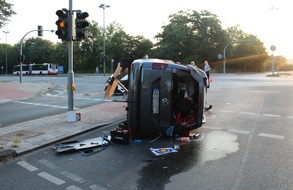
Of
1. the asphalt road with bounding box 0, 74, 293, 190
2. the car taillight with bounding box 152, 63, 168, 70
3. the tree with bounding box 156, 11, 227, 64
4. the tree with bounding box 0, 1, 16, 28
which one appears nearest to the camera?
the asphalt road with bounding box 0, 74, 293, 190

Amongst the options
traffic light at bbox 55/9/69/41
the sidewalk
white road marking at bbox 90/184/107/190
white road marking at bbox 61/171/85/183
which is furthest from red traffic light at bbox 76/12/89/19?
white road marking at bbox 90/184/107/190

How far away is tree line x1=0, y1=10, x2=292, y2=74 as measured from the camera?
6731 centimetres

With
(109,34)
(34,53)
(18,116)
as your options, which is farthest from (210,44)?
(18,116)

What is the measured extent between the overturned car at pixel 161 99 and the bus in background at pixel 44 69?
63.6 m

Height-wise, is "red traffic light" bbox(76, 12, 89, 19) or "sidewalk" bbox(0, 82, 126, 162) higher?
"red traffic light" bbox(76, 12, 89, 19)

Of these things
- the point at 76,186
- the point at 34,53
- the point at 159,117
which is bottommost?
the point at 76,186

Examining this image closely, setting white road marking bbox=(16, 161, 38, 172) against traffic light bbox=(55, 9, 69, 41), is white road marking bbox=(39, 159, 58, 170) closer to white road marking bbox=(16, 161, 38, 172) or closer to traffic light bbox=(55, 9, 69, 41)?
white road marking bbox=(16, 161, 38, 172)

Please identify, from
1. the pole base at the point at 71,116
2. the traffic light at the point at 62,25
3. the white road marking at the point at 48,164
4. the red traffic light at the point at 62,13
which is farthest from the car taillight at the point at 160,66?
the red traffic light at the point at 62,13

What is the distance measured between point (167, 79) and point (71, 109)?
4121 millimetres

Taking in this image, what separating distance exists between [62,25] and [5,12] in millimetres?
20442

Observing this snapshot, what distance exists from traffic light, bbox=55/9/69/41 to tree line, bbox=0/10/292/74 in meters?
47.3

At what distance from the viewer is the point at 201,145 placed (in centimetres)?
664

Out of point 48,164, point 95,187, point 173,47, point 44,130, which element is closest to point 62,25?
point 44,130

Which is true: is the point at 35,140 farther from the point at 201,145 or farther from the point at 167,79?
the point at 201,145
